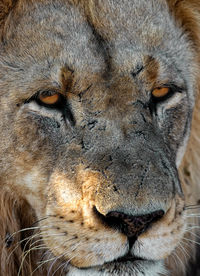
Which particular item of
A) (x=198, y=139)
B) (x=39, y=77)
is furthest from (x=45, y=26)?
(x=198, y=139)

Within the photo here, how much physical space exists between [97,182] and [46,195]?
1.23 feet

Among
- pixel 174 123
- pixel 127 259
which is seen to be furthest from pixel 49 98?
pixel 127 259

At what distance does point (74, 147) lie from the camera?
301 centimetres

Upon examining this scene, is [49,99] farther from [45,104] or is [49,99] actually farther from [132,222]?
[132,222]

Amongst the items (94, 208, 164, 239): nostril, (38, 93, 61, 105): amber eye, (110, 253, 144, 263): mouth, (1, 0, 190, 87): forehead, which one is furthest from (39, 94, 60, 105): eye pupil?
(110, 253, 144, 263): mouth

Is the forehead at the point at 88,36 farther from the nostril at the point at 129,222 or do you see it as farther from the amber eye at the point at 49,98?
the nostril at the point at 129,222

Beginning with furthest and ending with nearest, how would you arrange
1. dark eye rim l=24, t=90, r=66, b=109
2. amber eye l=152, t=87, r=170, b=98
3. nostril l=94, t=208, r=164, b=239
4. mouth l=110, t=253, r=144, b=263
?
amber eye l=152, t=87, r=170, b=98 → dark eye rim l=24, t=90, r=66, b=109 → mouth l=110, t=253, r=144, b=263 → nostril l=94, t=208, r=164, b=239

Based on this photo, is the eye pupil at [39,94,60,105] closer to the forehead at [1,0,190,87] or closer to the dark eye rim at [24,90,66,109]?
the dark eye rim at [24,90,66,109]

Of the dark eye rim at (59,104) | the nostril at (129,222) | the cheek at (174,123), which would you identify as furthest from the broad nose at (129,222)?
the cheek at (174,123)

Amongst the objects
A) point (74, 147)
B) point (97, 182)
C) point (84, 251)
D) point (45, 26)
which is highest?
point (45, 26)

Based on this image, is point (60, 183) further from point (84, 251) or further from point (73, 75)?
point (73, 75)

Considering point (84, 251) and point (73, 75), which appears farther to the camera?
point (73, 75)

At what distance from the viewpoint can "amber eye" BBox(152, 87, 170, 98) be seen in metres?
3.28

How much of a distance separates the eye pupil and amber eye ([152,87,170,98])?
1.81 ft
